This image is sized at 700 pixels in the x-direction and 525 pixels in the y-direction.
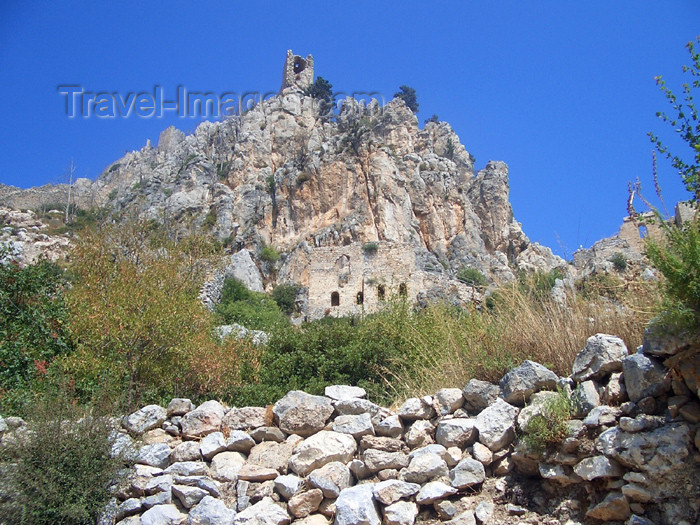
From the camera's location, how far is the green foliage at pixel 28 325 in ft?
29.5

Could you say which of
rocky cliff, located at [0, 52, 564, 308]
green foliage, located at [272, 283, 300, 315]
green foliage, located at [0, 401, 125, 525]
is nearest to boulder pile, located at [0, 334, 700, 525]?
green foliage, located at [0, 401, 125, 525]

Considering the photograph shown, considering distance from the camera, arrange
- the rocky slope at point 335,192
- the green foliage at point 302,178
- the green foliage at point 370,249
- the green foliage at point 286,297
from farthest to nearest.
A: 1. the green foliage at point 302,178
2. the rocky slope at point 335,192
3. the green foliage at point 286,297
4. the green foliage at point 370,249

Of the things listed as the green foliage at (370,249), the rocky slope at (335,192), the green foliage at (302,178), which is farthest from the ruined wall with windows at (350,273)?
the green foliage at (302,178)

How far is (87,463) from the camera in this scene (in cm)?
558

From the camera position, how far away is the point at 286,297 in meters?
41.3

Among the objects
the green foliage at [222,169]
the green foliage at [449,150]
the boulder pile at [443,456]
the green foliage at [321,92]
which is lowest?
the boulder pile at [443,456]

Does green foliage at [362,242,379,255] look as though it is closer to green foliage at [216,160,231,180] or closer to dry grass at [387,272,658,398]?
dry grass at [387,272,658,398]

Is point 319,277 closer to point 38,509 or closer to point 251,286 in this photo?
point 251,286

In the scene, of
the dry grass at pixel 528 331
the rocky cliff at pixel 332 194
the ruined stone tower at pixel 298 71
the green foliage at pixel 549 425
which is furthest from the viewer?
the ruined stone tower at pixel 298 71

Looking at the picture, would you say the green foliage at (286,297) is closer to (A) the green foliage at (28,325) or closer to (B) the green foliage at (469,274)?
(B) the green foliage at (469,274)

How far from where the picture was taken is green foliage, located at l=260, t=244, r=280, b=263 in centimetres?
4947

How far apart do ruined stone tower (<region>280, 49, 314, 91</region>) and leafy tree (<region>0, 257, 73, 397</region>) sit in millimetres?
73447

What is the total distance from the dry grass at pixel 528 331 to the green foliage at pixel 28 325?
19.9 ft

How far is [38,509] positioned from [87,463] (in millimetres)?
554
